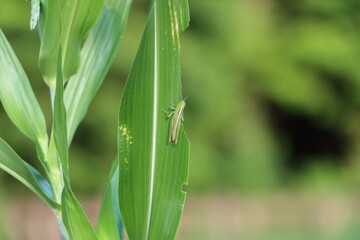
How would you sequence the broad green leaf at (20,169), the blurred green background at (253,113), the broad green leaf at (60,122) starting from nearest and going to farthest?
the broad green leaf at (60,122) < the broad green leaf at (20,169) < the blurred green background at (253,113)

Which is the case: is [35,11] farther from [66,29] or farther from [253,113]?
[253,113]

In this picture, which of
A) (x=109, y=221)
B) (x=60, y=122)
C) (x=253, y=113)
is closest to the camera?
(x=60, y=122)

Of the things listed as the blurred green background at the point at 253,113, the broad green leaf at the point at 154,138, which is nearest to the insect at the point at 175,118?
the broad green leaf at the point at 154,138

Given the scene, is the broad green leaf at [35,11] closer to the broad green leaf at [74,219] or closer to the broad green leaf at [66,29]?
the broad green leaf at [66,29]

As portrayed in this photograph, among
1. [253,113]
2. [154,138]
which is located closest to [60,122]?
[154,138]

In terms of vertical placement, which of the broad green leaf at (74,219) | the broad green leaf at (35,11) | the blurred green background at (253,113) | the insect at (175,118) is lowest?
the broad green leaf at (74,219)

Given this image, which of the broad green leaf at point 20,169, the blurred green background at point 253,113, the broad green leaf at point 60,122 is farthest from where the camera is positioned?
the blurred green background at point 253,113
